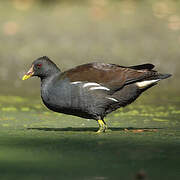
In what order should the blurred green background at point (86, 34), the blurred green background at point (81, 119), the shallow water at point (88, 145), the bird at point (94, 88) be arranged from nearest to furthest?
the shallow water at point (88, 145)
the blurred green background at point (81, 119)
the bird at point (94, 88)
the blurred green background at point (86, 34)

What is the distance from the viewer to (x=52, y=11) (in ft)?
59.0

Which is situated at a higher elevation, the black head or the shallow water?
the black head

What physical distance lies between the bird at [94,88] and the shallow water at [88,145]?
1.02 feet

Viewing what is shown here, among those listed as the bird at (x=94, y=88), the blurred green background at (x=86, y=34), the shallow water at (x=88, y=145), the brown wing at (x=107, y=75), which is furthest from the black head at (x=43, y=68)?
the blurred green background at (x=86, y=34)

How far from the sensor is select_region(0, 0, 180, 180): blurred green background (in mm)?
5773

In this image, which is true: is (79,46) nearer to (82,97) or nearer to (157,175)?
(82,97)

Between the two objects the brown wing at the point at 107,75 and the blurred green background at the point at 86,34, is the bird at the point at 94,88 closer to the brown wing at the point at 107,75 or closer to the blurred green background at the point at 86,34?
the brown wing at the point at 107,75

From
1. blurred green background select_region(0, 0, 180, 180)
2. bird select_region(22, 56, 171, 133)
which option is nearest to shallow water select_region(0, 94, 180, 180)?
blurred green background select_region(0, 0, 180, 180)

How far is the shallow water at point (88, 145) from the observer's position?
5484 millimetres

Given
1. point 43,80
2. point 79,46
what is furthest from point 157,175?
point 79,46

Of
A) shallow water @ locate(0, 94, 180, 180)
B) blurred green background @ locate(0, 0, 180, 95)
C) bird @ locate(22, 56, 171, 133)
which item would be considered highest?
blurred green background @ locate(0, 0, 180, 95)

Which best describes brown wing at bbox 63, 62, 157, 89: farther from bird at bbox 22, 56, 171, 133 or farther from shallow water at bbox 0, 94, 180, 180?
shallow water at bbox 0, 94, 180, 180

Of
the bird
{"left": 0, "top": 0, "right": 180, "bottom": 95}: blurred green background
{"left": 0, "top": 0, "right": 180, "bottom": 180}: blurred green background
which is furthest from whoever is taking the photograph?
{"left": 0, "top": 0, "right": 180, "bottom": 95}: blurred green background

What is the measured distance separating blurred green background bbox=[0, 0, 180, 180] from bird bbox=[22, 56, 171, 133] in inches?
12.4
